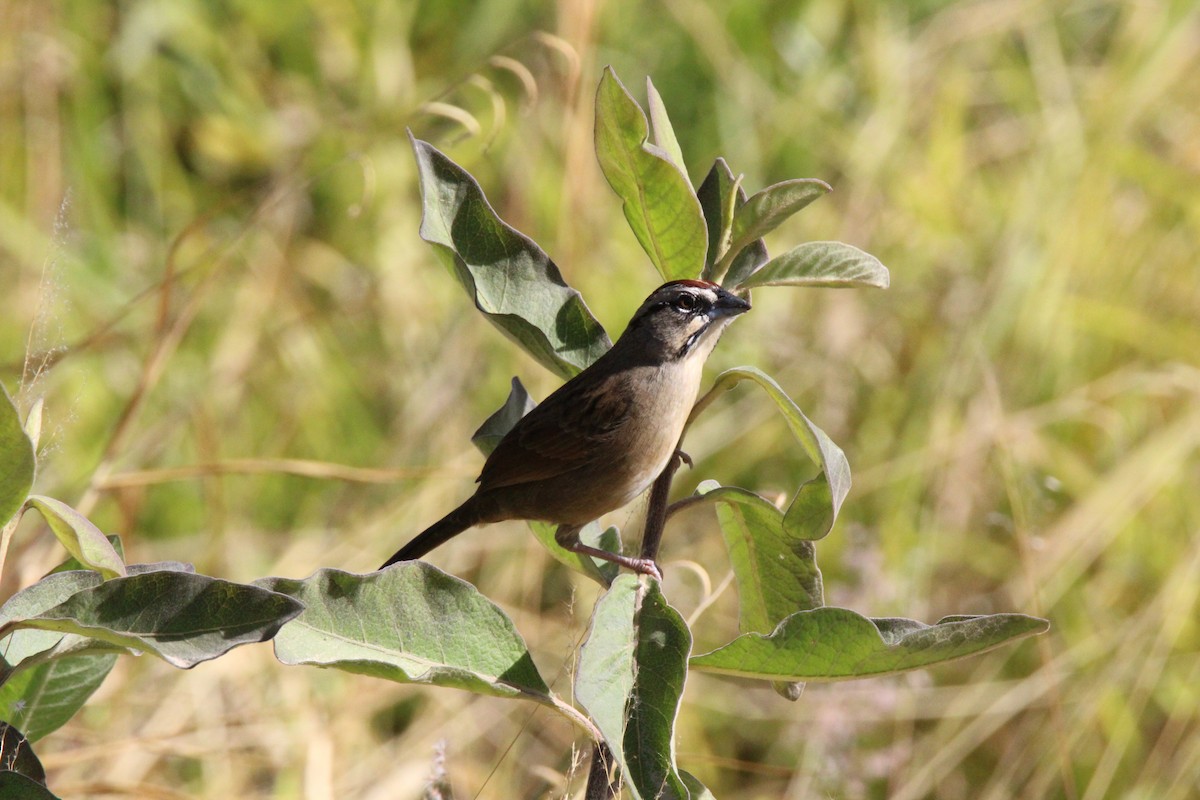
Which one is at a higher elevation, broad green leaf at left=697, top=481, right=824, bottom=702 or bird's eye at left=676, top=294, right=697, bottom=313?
bird's eye at left=676, top=294, right=697, bottom=313

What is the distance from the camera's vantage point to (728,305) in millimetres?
2117

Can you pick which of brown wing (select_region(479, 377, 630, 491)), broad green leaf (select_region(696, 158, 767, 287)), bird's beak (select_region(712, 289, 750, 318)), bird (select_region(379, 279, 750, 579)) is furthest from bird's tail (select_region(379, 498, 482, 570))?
broad green leaf (select_region(696, 158, 767, 287))

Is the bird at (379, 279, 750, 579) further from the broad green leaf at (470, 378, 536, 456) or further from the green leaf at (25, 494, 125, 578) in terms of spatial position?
the green leaf at (25, 494, 125, 578)

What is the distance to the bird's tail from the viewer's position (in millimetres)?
2451

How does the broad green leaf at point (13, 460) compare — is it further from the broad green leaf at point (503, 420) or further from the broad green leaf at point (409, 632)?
the broad green leaf at point (503, 420)

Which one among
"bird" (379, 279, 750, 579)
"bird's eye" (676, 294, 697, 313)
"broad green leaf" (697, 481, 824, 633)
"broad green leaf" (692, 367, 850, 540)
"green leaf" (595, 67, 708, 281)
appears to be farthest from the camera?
"bird" (379, 279, 750, 579)

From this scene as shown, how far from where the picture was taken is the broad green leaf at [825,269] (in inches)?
62.5

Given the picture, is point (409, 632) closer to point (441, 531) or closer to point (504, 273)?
point (504, 273)

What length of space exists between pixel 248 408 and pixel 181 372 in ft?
0.94

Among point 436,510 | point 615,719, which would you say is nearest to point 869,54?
point 436,510

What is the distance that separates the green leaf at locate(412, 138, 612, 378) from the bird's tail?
2.60ft

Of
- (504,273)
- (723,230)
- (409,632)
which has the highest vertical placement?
(723,230)

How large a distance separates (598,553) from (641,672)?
39cm

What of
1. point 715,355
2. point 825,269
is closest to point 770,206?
point 825,269
